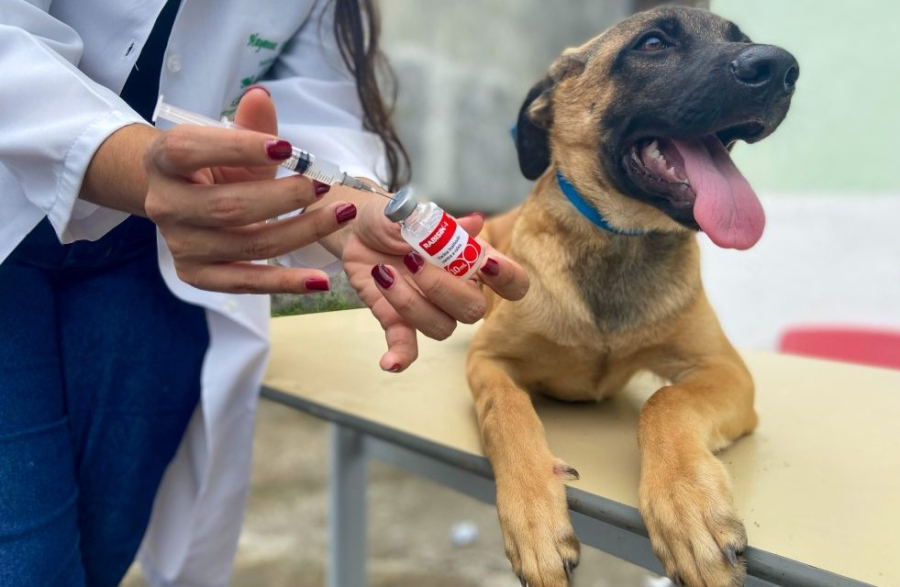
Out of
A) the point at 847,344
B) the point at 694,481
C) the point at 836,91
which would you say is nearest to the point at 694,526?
the point at 694,481

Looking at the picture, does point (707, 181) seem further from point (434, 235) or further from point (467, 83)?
point (467, 83)

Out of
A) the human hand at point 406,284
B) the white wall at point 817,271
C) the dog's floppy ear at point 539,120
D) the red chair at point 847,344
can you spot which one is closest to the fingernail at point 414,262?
the human hand at point 406,284

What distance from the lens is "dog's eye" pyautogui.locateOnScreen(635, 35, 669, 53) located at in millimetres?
985

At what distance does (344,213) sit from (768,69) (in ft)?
1.59

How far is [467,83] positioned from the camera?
2994mm

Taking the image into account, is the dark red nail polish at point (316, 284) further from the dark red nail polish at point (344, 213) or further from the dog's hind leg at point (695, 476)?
the dog's hind leg at point (695, 476)

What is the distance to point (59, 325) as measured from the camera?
965 millimetres

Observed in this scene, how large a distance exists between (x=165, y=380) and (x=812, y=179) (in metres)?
1.60

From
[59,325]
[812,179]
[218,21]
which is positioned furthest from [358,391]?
[812,179]

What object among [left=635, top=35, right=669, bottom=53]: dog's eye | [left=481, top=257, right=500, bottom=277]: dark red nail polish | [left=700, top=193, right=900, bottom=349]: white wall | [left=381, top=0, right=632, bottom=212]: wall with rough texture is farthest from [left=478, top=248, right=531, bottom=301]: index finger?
[left=700, top=193, right=900, bottom=349]: white wall

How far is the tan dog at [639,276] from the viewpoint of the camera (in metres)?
0.70

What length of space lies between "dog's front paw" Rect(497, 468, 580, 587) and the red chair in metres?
1.85

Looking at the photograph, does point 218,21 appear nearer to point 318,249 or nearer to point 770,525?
point 318,249

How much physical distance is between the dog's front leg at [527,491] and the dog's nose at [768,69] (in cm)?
46
